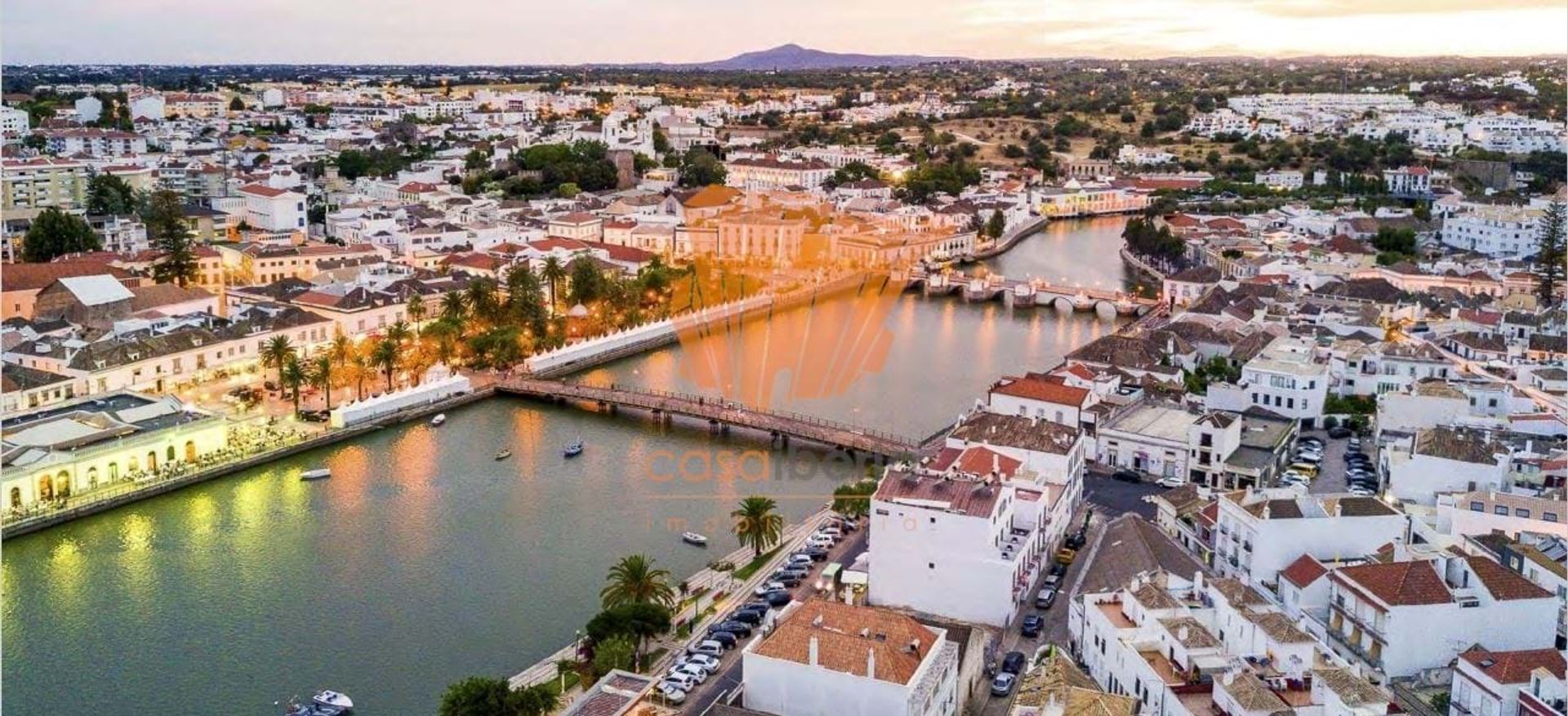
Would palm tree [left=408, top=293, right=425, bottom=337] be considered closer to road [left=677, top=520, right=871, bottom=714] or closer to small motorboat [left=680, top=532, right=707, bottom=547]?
small motorboat [left=680, top=532, right=707, bottom=547]

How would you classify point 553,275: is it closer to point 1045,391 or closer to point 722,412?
point 722,412

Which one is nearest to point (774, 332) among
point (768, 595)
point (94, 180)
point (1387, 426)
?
point (1387, 426)

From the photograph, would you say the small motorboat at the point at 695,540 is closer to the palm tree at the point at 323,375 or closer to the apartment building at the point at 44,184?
the palm tree at the point at 323,375

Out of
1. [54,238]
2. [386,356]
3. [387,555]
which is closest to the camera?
[387,555]

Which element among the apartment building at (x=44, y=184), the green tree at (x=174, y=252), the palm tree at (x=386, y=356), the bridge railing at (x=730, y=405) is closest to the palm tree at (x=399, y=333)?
the palm tree at (x=386, y=356)

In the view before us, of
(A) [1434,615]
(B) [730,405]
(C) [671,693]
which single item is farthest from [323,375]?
(A) [1434,615]

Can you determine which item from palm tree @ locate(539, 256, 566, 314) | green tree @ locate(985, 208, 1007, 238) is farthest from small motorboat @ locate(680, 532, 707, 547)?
green tree @ locate(985, 208, 1007, 238)
